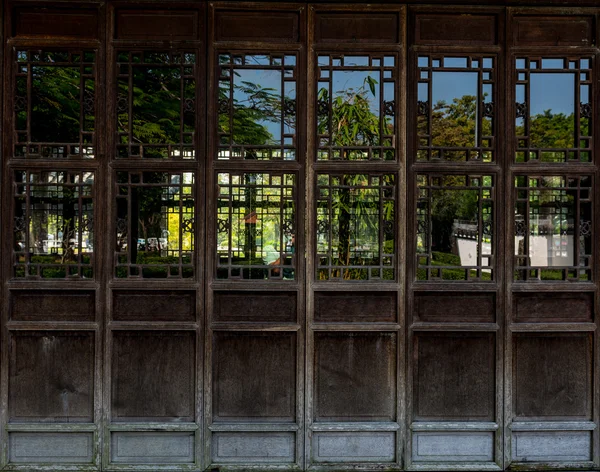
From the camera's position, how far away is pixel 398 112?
470 centimetres

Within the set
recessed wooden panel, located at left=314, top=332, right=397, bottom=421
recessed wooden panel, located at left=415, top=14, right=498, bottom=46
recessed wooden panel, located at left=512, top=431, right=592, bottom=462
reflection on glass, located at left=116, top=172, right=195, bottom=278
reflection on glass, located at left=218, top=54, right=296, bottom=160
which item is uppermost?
recessed wooden panel, located at left=415, top=14, right=498, bottom=46

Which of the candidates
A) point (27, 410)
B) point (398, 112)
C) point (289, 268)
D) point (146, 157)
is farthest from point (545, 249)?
point (27, 410)

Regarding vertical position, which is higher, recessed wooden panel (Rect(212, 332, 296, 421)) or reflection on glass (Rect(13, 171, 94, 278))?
reflection on glass (Rect(13, 171, 94, 278))

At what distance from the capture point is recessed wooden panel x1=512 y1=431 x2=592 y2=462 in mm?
4723

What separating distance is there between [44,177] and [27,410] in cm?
201

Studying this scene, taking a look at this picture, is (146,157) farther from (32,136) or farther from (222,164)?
(32,136)

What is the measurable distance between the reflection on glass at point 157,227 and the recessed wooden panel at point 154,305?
6.1 inches

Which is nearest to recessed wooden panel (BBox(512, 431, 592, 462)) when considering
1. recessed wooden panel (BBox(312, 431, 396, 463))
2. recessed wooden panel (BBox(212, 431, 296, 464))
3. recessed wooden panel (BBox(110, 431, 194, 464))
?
recessed wooden panel (BBox(312, 431, 396, 463))

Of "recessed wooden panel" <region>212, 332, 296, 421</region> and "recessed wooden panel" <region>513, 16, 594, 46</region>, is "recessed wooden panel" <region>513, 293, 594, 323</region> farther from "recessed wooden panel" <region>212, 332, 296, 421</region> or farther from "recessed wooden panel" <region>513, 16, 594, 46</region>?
"recessed wooden panel" <region>513, 16, 594, 46</region>

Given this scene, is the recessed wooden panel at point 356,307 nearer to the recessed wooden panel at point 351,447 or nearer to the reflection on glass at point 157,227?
the recessed wooden panel at point 351,447

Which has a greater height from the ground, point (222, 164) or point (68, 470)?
point (222, 164)

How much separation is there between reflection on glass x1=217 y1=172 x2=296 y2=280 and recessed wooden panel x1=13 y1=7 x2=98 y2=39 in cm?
175

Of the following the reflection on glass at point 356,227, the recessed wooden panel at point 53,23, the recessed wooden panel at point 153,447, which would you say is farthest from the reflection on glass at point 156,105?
the recessed wooden panel at point 153,447

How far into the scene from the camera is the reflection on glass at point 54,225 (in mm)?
4645
